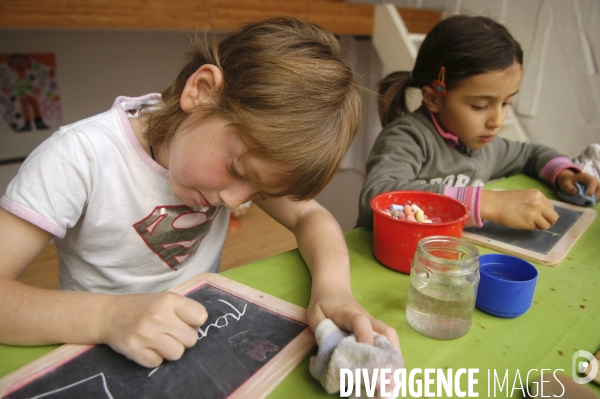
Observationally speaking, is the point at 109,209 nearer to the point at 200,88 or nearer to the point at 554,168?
the point at 200,88

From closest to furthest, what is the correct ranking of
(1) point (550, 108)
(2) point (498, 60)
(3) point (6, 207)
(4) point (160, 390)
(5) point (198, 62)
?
(4) point (160, 390) < (3) point (6, 207) < (5) point (198, 62) < (2) point (498, 60) < (1) point (550, 108)

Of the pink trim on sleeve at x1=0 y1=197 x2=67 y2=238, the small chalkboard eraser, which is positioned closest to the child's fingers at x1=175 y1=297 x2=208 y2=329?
the pink trim on sleeve at x1=0 y1=197 x2=67 y2=238

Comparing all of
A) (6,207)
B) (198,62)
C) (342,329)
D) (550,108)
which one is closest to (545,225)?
(342,329)

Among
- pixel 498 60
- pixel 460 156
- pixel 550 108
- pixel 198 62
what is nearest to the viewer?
pixel 198 62

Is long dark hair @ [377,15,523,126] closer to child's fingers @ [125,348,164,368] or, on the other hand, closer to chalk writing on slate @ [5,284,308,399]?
chalk writing on slate @ [5,284,308,399]

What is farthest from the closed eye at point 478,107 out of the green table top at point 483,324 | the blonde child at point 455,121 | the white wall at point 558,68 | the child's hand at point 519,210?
the white wall at point 558,68

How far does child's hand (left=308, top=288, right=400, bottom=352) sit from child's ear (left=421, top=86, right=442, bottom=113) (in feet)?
2.24

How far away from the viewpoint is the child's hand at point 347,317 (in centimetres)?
43

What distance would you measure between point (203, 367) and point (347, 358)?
0.14m

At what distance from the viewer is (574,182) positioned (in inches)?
40.5

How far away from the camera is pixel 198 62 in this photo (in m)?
0.67

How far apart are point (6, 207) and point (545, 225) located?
84 cm

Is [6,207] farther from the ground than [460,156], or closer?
farther from the ground

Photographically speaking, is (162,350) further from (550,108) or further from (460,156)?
(550,108)
